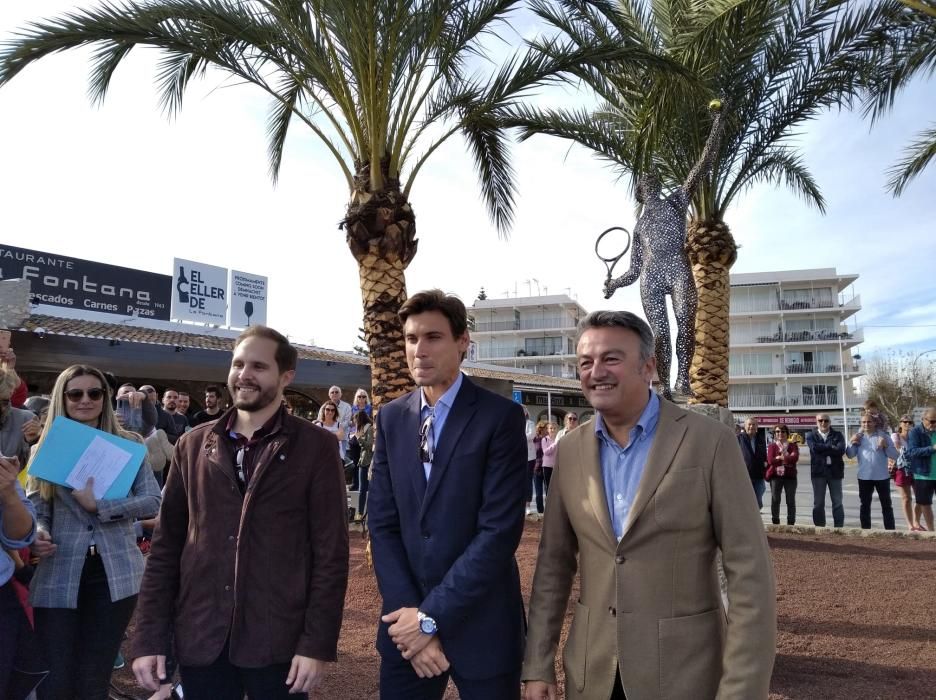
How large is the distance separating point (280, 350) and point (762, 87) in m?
9.35

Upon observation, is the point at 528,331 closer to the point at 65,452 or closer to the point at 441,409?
the point at 65,452

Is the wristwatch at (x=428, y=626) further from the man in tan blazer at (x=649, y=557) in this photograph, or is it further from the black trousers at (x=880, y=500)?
the black trousers at (x=880, y=500)

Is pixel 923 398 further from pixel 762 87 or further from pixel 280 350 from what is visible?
pixel 280 350

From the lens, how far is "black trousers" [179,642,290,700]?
94.8 inches

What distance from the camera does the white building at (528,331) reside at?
206 feet

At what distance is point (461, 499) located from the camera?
7.92 feet

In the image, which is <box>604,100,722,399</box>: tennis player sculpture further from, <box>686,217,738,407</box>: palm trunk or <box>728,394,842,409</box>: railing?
<box>728,394,842,409</box>: railing

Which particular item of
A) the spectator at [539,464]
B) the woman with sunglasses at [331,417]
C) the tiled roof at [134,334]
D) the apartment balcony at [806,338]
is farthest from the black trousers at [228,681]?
the apartment balcony at [806,338]

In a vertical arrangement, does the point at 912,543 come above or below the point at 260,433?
below

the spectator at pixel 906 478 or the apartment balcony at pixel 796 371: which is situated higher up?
the apartment balcony at pixel 796 371

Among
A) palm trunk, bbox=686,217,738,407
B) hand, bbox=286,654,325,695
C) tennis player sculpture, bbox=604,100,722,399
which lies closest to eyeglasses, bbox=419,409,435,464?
hand, bbox=286,654,325,695

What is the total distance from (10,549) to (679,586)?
2.54m

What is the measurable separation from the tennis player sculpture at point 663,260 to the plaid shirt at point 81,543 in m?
4.31

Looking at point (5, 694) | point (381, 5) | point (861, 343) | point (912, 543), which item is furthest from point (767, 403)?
point (5, 694)
